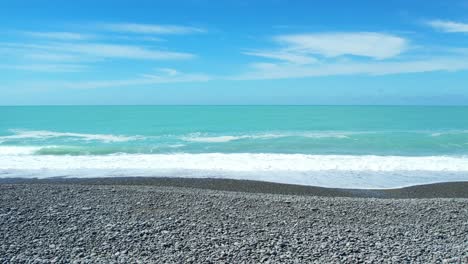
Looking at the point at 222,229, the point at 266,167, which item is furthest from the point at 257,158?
the point at 222,229

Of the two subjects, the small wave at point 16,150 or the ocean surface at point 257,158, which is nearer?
the ocean surface at point 257,158

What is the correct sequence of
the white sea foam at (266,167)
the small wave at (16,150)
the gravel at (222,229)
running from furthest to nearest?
the small wave at (16,150) < the white sea foam at (266,167) < the gravel at (222,229)

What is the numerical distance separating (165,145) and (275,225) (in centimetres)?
1706

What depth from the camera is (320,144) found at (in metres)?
23.4

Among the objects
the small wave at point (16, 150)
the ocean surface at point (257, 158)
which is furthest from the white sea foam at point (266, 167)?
the small wave at point (16, 150)

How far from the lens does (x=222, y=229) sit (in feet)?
22.4

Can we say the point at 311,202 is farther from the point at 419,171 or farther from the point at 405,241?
the point at 419,171

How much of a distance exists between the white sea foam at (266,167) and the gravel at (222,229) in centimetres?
387

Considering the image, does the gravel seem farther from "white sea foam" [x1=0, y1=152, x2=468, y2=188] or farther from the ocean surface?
the ocean surface

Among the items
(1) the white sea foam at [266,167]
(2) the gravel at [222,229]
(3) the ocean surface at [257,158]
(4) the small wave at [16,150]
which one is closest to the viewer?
(2) the gravel at [222,229]

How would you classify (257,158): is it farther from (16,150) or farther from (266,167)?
(16,150)

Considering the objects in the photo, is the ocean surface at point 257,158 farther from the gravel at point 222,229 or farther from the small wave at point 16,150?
the gravel at point 222,229

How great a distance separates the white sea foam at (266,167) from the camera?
13.4 metres

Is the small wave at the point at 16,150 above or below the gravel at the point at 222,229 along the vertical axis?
above
